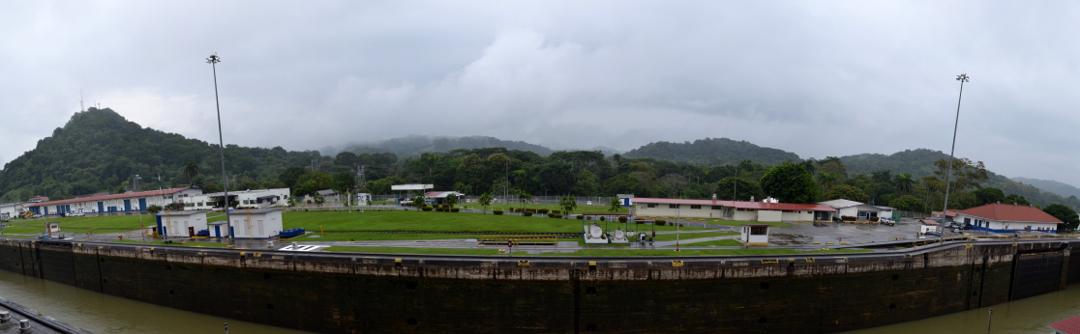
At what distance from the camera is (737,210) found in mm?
50281

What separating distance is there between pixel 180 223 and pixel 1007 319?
6831 cm

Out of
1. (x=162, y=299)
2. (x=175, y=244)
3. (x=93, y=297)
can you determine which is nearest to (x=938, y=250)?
(x=162, y=299)

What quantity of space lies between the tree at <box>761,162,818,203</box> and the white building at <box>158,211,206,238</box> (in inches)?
2629

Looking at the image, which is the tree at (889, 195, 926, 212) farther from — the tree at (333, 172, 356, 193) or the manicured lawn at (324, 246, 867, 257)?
the tree at (333, 172, 356, 193)

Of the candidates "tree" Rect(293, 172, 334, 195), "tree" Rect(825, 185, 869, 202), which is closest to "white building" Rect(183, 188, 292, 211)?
"tree" Rect(293, 172, 334, 195)

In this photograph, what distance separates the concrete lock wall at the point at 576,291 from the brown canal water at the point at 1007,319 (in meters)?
0.69

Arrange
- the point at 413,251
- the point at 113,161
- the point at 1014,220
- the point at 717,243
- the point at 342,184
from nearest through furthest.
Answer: the point at 413,251
the point at 717,243
the point at 1014,220
the point at 342,184
the point at 113,161

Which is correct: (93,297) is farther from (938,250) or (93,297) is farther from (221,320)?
(938,250)

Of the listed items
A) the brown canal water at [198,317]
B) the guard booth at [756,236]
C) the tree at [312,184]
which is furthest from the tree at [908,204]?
the tree at [312,184]

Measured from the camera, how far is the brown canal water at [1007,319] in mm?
28172

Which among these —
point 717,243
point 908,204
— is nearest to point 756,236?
point 717,243

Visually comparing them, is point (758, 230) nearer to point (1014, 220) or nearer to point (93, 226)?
point (1014, 220)

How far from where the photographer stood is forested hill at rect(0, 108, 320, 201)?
127 m

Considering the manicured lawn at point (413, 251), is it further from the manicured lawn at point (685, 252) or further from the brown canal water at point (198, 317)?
the brown canal water at point (198, 317)
